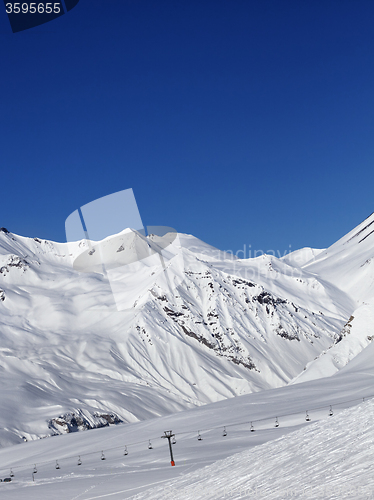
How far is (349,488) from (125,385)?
19630 centimetres

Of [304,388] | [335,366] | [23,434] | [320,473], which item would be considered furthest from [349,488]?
[23,434]

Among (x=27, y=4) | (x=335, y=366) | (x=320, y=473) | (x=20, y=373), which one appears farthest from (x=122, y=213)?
(x=20, y=373)

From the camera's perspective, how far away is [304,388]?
6662cm

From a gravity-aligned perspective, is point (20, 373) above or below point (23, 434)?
above

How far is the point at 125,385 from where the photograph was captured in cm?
19800

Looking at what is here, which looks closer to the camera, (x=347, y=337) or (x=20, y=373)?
(x=347, y=337)

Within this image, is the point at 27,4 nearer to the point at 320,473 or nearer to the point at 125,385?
the point at 320,473

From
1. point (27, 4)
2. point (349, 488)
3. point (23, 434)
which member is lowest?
point (349, 488)

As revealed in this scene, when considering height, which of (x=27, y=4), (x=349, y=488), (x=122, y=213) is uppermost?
(x=27, y=4)

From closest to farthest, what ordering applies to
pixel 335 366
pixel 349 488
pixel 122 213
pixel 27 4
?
pixel 349 488, pixel 27 4, pixel 122 213, pixel 335 366

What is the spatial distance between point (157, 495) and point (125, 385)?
190720mm

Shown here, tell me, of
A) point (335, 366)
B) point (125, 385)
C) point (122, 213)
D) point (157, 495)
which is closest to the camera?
point (157, 495)

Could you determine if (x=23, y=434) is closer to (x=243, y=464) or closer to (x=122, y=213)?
(x=122, y=213)

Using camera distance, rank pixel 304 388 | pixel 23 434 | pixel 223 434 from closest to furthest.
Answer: pixel 223 434 < pixel 304 388 < pixel 23 434
